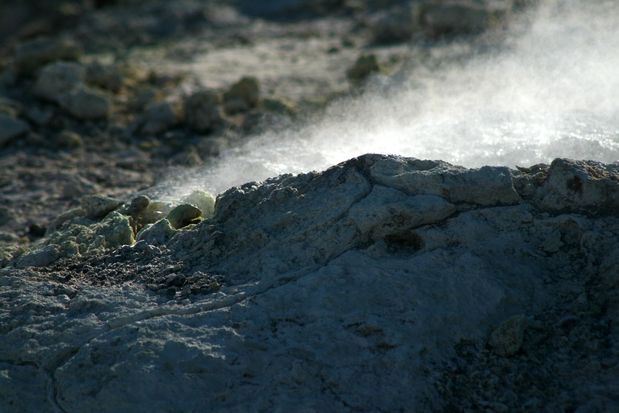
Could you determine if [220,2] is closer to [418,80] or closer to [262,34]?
[262,34]

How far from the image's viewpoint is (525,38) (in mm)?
5738

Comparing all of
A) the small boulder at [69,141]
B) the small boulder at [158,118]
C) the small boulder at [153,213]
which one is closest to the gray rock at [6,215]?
the small boulder at [69,141]

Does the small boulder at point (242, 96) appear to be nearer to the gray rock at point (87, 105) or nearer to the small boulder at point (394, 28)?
the gray rock at point (87, 105)

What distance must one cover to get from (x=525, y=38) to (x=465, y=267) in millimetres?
3524

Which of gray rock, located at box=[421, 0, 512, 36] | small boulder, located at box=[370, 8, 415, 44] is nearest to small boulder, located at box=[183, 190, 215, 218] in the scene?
gray rock, located at box=[421, 0, 512, 36]

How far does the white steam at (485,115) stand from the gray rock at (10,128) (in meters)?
1.48

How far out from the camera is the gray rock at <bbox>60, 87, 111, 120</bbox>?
570cm

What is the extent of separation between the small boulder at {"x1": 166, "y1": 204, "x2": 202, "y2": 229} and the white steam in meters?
0.55

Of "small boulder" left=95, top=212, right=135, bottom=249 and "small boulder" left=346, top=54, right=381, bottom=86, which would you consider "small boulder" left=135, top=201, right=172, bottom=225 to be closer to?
"small boulder" left=95, top=212, right=135, bottom=249

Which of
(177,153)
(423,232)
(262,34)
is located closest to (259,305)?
(423,232)

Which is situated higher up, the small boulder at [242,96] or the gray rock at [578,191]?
the gray rock at [578,191]

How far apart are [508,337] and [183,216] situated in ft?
3.89

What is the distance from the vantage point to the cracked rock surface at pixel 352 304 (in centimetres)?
231

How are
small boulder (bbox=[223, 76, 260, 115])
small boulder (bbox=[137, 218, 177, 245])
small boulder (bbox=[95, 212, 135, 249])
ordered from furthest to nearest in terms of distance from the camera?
1. small boulder (bbox=[223, 76, 260, 115])
2. small boulder (bbox=[95, 212, 135, 249])
3. small boulder (bbox=[137, 218, 177, 245])
